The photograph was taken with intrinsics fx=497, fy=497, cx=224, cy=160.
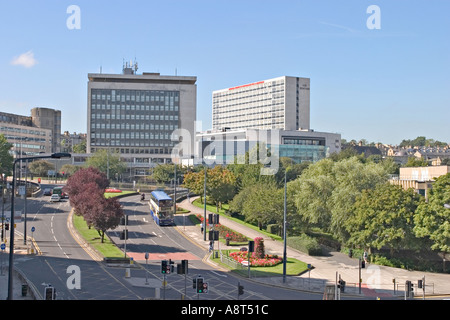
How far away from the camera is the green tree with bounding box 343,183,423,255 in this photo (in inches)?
2064

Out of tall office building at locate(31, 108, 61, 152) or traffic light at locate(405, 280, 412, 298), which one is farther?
tall office building at locate(31, 108, 61, 152)

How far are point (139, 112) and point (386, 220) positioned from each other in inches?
4960

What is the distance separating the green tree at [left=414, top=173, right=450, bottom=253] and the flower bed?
14.9 metres

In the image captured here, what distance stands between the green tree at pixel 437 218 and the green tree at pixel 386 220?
3.83 ft

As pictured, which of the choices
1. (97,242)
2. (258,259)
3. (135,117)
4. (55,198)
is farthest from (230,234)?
(135,117)

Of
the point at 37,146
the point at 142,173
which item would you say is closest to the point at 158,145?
the point at 142,173

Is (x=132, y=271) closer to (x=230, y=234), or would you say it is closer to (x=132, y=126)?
(x=230, y=234)

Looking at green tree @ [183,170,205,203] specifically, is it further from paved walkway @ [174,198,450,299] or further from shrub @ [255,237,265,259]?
shrub @ [255,237,265,259]

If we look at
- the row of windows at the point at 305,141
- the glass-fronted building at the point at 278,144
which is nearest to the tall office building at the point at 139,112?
the glass-fronted building at the point at 278,144

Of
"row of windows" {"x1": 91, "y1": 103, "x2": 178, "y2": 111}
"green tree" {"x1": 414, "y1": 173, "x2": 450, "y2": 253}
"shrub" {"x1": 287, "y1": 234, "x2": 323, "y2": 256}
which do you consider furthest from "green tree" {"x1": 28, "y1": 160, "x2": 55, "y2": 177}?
"green tree" {"x1": 414, "y1": 173, "x2": 450, "y2": 253}

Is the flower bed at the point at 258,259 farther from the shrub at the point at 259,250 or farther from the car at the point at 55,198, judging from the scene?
the car at the point at 55,198

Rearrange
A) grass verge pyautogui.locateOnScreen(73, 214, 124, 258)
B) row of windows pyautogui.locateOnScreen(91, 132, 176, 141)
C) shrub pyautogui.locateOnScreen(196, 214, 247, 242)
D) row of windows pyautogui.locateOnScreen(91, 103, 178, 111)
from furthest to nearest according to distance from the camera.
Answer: row of windows pyautogui.locateOnScreen(91, 132, 176, 141) < row of windows pyautogui.locateOnScreen(91, 103, 178, 111) < shrub pyautogui.locateOnScreen(196, 214, 247, 242) < grass verge pyautogui.locateOnScreen(73, 214, 124, 258)

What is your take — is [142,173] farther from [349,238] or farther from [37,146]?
[349,238]

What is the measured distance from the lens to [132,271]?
146 ft
